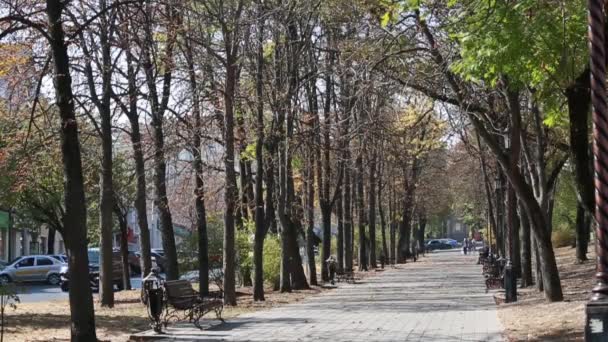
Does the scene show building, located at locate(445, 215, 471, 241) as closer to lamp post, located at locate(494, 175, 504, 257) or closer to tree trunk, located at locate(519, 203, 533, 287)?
lamp post, located at locate(494, 175, 504, 257)

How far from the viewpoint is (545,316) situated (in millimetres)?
17234

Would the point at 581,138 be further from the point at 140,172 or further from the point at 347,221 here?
the point at 347,221

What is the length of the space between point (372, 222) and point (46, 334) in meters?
34.7

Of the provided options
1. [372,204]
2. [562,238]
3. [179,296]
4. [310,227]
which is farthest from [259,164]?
A: [562,238]

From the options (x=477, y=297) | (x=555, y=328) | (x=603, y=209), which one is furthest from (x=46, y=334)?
(x=477, y=297)

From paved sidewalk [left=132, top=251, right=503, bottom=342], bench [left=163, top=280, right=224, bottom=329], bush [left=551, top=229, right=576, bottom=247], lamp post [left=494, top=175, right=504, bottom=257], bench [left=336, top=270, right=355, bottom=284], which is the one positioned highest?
lamp post [left=494, top=175, right=504, bottom=257]

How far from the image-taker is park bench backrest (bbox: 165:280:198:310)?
1702 cm

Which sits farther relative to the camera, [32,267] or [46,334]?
[32,267]

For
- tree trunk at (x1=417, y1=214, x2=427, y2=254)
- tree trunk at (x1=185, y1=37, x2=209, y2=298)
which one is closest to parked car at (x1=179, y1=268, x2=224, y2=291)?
tree trunk at (x1=185, y1=37, x2=209, y2=298)

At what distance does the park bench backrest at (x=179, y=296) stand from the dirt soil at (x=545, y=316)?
254 inches

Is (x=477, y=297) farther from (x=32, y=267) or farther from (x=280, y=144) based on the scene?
(x=32, y=267)

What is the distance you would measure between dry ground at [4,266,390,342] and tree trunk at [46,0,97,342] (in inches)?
66.8

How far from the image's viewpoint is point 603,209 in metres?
8.27

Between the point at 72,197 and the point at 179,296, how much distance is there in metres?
4.60
